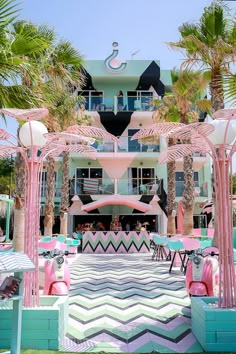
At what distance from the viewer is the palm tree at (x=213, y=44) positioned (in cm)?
960

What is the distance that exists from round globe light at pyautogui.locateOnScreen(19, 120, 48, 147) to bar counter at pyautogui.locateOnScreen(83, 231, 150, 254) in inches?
488

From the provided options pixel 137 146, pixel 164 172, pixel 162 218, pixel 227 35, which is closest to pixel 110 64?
pixel 137 146

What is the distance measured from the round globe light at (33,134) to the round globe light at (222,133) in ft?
7.43

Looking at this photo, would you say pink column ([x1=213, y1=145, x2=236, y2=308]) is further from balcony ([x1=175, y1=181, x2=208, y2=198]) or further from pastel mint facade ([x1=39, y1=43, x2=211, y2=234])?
balcony ([x1=175, y1=181, x2=208, y2=198])

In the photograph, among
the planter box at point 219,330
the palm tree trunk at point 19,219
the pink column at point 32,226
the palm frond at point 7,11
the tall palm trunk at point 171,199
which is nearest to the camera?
the planter box at point 219,330

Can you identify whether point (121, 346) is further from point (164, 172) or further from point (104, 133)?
point (164, 172)

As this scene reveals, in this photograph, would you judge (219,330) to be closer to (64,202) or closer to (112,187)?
(64,202)

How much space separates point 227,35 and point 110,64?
1706 centimetres

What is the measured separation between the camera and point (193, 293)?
5.16 meters

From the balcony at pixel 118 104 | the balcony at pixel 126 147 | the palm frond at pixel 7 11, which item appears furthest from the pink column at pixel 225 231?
the balcony at pixel 118 104

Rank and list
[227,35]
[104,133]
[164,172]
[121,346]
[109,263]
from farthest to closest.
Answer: [164,172]
[109,263]
[227,35]
[104,133]
[121,346]

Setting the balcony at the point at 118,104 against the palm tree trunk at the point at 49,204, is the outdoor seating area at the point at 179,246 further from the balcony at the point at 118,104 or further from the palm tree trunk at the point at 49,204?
the balcony at the point at 118,104

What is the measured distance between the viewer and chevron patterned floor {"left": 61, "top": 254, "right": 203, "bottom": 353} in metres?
4.18

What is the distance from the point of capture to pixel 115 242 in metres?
16.7
